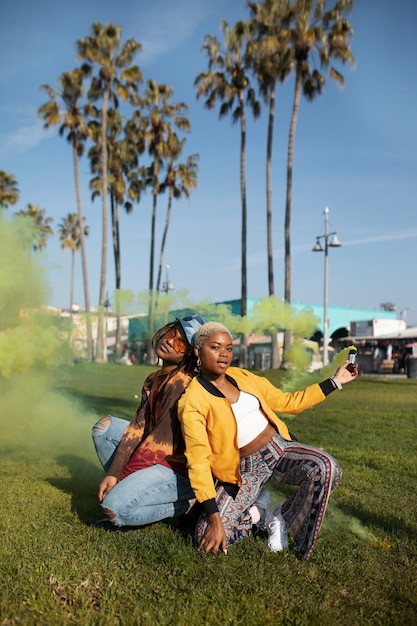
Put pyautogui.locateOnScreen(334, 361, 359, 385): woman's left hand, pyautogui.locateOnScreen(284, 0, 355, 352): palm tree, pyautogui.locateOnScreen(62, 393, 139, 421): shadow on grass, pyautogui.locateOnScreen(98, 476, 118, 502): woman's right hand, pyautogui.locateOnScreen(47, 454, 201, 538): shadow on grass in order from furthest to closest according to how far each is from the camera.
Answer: pyautogui.locateOnScreen(284, 0, 355, 352): palm tree
pyautogui.locateOnScreen(62, 393, 139, 421): shadow on grass
pyautogui.locateOnScreen(47, 454, 201, 538): shadow on grass
pyautogui.locateOnScreen(334, 361, 359, 385): woman's left hand
pyautogui.locateOnScreen(98, 476, 118, 502): woman's right hand

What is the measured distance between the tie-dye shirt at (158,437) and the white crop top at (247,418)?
18.1 inches

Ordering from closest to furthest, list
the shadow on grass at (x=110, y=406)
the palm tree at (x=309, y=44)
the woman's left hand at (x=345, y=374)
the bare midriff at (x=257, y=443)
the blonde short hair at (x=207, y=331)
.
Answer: the blonde short hair at (x=207, y=331), the bare midriff at (x=257, y=443), the woman's left hand at (x=345, y=374), the shadow on grass at (x=110, y=406), the palm tree at (x=309, y=44)

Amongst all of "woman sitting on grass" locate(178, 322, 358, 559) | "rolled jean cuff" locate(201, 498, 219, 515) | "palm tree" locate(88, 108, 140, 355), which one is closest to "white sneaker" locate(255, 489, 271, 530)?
"woman sitting on grass" locate(178, 322, 358, 559)

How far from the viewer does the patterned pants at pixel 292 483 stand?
3.70 metres

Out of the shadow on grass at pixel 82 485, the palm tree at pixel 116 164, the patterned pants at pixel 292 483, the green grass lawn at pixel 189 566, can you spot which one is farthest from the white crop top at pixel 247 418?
the palm tree at pixel 116 164

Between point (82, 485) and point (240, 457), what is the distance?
2521 millimetres

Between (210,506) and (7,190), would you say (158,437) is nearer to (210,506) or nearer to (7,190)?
(210,506)

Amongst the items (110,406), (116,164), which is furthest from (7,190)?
(110,406)

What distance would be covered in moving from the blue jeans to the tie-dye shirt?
81 mm

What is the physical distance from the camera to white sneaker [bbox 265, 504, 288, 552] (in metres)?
3.87

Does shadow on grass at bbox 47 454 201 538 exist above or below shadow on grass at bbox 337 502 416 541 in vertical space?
below

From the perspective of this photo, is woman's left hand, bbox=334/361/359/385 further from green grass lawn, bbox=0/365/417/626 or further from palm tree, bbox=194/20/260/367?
palm tree, bbox=194/20/260/367

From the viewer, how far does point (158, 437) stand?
4172mm

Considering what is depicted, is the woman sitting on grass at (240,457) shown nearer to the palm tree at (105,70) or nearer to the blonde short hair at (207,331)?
the blonde short hair at (207,331)
